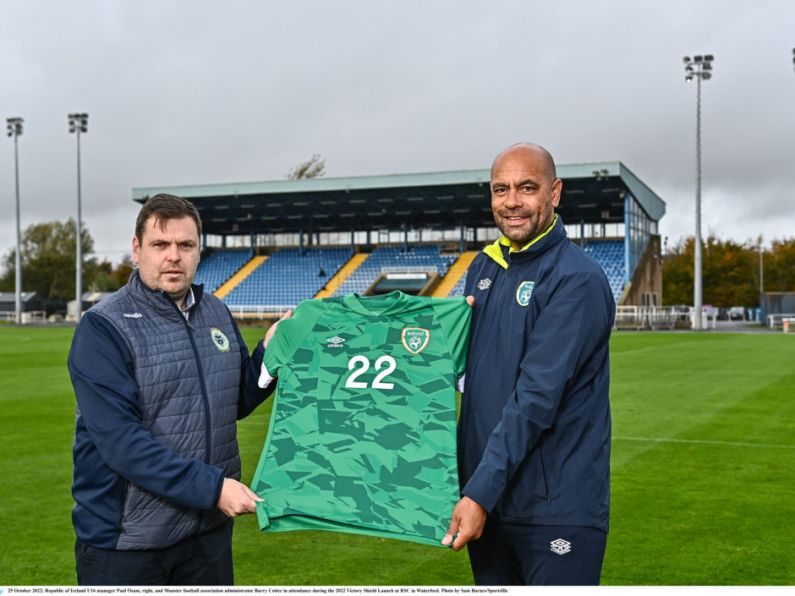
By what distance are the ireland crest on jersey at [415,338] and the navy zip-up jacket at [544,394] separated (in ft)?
0.96

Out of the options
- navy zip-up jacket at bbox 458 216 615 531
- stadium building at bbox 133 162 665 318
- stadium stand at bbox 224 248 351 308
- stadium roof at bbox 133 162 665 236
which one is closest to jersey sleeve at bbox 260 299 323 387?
navy zip-up jacket at bbox 458 216 615 531

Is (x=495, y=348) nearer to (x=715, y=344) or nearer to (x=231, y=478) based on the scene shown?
(x=231, y=478)

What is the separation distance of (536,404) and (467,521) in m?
0.39

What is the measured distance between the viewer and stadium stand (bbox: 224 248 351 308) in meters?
47.2

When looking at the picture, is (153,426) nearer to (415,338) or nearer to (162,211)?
(162,211)

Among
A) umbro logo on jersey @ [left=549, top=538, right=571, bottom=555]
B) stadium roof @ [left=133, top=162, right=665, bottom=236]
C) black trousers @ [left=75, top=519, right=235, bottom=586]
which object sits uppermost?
stadium roof @ [left=133, top=162, right=665, bottom=236]

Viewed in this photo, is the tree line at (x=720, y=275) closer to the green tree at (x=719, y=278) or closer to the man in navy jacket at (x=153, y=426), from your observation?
the green tree at (x=719, y=278)

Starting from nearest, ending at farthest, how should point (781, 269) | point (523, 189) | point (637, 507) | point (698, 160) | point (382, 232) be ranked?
point (523, 189) < point (637, 507) < point (698, 160) < point (382, 232) < point (781, 269)

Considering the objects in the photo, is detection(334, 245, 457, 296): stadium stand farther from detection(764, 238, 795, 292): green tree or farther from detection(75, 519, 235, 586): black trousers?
detection(75, 519, 235, 586): black trousers

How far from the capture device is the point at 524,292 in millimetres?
2693

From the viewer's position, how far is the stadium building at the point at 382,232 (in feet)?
139

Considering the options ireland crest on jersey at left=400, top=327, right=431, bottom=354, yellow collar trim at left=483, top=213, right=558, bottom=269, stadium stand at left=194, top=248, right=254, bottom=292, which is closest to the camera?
yellow collar trim at left=483, top=213, right=558, bottom=269

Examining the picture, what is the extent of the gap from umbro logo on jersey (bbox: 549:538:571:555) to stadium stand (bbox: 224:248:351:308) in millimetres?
43214

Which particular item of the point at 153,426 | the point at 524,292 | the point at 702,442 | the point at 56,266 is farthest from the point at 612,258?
the point at 56,266
